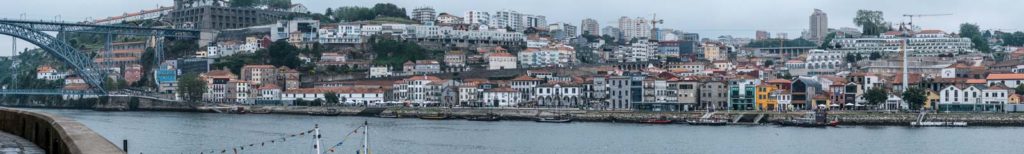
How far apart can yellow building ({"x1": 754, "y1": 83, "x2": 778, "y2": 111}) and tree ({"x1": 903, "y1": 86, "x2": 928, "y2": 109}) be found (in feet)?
12.4

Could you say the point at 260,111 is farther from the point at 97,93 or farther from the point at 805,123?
the point at 805,123

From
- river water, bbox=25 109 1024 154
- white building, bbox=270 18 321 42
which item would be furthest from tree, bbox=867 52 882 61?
river water, bbox=25 109 1024 154

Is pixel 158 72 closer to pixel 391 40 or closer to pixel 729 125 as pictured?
pixel 391 40

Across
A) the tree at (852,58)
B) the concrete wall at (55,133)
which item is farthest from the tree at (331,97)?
the concrete wall at (55,133)

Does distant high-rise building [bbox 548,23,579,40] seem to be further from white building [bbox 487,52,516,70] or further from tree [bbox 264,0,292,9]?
white building [bbox 487,52,516,70]

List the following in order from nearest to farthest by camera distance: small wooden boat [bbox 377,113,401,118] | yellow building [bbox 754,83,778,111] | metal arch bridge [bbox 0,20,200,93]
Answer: yellow building [bbox 754,83,778,111], small wooden boat [bbox 377,113,401,118], metal arch bridge [bbox 0,20,200,93]

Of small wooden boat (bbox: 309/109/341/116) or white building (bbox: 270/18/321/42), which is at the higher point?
white building (bbox: 270/18/321/42)

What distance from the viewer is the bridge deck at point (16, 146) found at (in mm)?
6211

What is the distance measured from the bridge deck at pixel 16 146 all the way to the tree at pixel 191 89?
146 ft

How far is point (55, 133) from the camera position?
6.10 meters

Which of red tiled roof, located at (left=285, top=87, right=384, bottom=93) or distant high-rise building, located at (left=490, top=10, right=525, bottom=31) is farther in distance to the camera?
distant high-rise building, located at (left=490, top=10, right=525, bottom=31)

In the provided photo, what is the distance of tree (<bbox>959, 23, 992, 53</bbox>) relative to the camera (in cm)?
6808

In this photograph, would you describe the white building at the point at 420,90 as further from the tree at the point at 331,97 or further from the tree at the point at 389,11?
the tree at the point at 389,11

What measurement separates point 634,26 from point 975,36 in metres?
31.6
